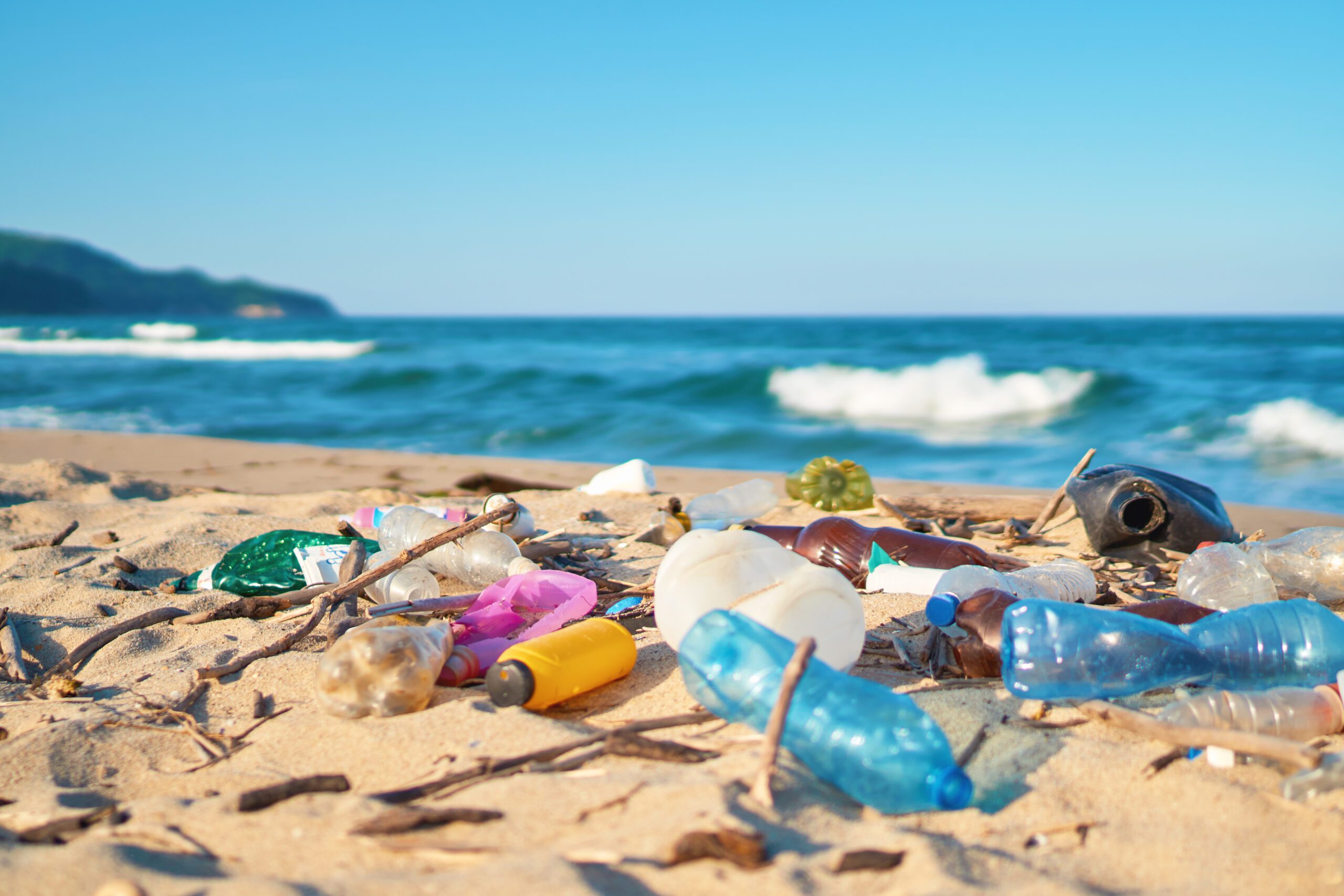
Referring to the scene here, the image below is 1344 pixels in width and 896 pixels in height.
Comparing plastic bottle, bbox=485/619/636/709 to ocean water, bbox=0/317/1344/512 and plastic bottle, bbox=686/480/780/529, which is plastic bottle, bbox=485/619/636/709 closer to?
plastic bottle, bbox=686/480/780/529

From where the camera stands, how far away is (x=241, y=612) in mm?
2414

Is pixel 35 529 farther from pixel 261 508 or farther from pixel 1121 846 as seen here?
pixel 1121 846

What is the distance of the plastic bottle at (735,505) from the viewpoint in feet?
12.9

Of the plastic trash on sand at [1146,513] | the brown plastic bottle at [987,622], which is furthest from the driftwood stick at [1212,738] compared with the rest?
the plastic trash on sand at [1146,513]

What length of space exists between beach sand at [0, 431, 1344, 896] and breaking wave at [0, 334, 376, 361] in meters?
20.6

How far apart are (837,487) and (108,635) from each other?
2.96m

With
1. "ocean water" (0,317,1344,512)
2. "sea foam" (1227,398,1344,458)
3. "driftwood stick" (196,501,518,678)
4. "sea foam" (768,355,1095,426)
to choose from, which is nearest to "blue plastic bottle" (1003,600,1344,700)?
"driftwood stick" (196,501,518,678)

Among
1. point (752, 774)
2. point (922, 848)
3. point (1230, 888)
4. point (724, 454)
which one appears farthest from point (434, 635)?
point (724, 454)

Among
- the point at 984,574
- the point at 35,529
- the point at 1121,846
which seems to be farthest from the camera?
the point at 35,529

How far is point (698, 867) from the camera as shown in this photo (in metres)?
1.19

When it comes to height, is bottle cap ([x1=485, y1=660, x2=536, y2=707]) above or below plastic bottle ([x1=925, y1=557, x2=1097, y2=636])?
below

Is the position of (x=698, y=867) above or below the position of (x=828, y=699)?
below

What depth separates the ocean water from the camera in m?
8.04

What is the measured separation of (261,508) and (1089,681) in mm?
3671
